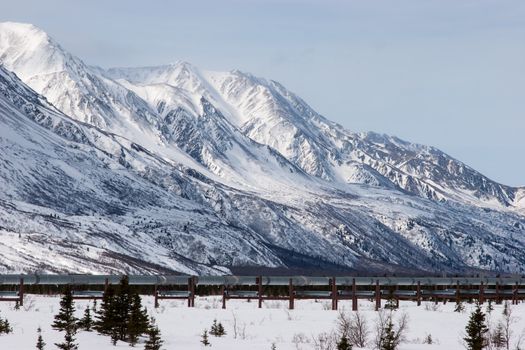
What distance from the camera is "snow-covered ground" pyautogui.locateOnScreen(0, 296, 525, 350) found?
38.3 metres

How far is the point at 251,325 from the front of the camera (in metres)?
46.3

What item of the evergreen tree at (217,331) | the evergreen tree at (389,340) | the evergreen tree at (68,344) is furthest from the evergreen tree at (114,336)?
the evergreen tree at (389,340)

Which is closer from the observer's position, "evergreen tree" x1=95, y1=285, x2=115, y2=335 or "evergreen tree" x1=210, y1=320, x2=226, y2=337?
"evergreen tree" x1=95, y1=285, x2=115, y2=335

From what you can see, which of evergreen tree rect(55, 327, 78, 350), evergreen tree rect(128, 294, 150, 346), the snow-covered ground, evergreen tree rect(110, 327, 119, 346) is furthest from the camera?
the snow-covered ground

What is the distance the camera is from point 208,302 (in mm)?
63594

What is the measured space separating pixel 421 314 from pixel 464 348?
1138cm

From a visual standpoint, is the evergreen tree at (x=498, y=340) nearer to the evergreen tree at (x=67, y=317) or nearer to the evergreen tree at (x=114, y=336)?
the evergreen tree at (x=114, y=336)

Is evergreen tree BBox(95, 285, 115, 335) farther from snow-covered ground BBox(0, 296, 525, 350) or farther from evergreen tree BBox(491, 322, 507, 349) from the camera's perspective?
evergreen tree BBox(491, 322, 507, 349)

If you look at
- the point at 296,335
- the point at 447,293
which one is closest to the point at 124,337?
the point at 296,335

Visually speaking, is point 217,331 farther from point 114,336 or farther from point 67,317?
point 67,317

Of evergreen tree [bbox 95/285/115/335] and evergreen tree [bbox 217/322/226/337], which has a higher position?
evergreen tree [bbox 95/285/115/335]

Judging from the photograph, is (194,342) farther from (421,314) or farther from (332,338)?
(421,314)

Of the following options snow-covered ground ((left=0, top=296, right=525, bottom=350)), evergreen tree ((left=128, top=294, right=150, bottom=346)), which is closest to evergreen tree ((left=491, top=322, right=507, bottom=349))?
snow-covered ground ((left=0, top=296, right=525, bottom=350))

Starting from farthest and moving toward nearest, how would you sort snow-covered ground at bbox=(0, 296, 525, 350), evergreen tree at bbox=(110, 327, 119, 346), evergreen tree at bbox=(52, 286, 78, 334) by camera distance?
1. snow-covered ground at bbox=(0, 296, 525, 350)
2. evergreen tree at bbox=(52, 286, 78, 334)
3. evergreen tree at bbox=(110, 327, 119, 346)
